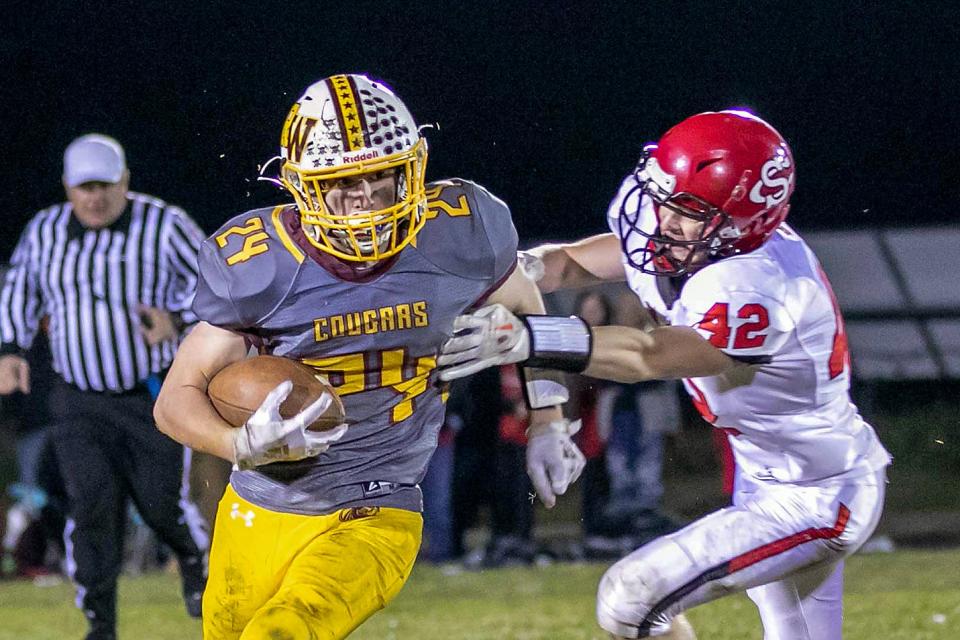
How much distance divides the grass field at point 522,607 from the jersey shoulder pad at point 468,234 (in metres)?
2.01

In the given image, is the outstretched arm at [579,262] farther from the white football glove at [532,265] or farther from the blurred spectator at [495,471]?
the blurred spectator at [495,471]

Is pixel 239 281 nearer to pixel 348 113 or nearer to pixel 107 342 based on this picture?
pixel 348 113

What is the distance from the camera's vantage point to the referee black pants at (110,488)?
181 inches

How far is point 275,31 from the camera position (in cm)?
695

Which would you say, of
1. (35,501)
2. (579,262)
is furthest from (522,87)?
(579,262)

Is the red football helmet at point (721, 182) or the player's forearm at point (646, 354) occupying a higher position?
the red football helmet at point (721, 182)

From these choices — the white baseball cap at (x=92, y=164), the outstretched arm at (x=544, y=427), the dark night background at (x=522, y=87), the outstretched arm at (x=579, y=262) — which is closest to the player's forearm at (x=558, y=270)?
the outstretched arm at (x=579, y=262)

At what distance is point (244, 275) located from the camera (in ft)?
9.01

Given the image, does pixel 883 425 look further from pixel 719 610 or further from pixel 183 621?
pixel 183 621

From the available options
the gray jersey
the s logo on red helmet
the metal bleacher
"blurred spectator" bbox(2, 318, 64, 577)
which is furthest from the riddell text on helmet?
the metal bleacher

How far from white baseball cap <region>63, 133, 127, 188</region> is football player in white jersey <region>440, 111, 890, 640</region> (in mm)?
2573

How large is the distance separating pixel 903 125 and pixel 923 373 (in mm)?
1440

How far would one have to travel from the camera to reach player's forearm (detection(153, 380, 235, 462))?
2670mm

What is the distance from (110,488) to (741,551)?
2540mm
